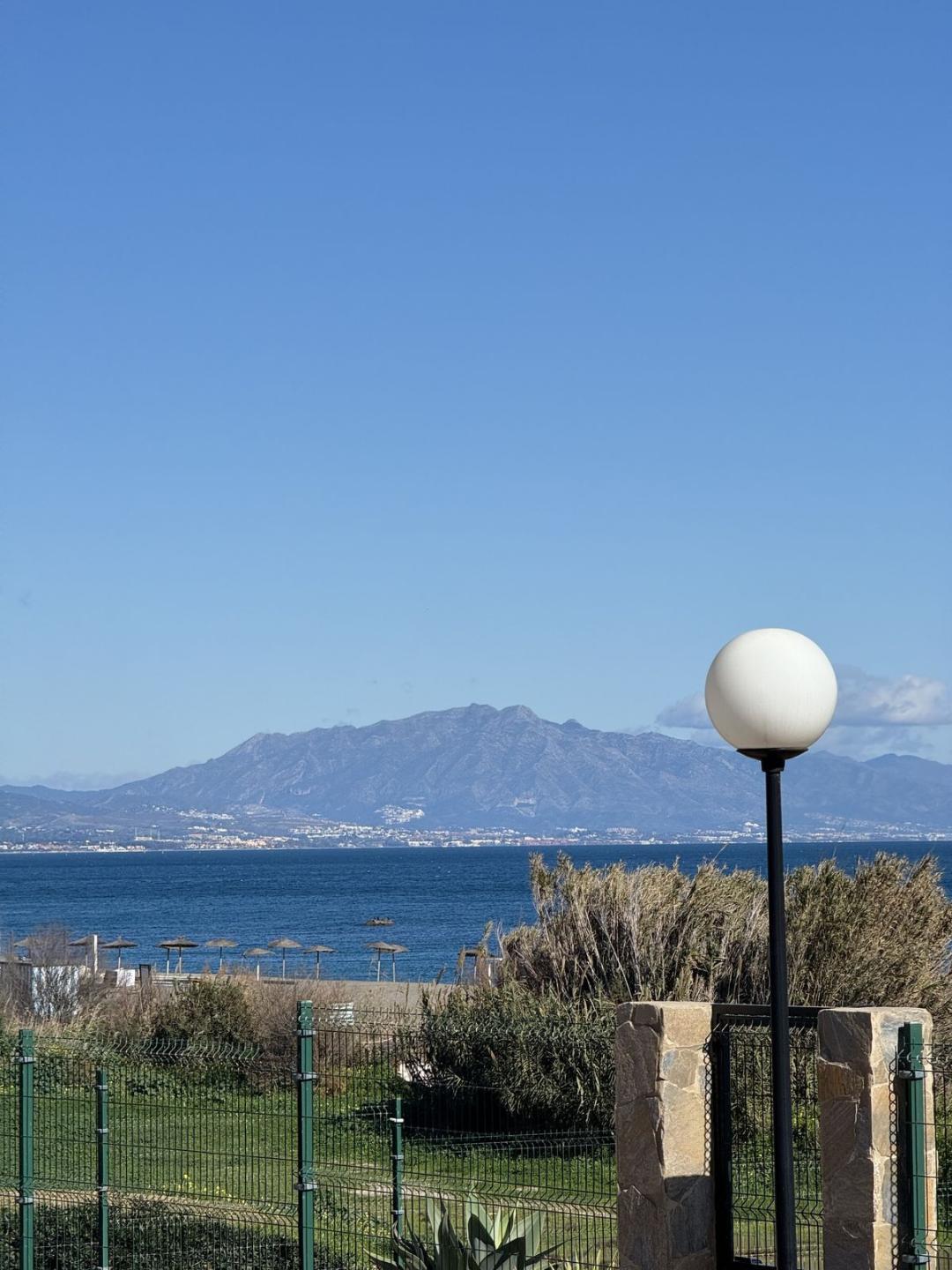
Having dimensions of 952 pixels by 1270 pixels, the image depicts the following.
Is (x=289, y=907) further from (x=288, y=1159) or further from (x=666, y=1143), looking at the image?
(x=666, y=1143)

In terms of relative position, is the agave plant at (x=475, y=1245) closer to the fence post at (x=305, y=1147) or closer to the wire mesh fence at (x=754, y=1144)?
the fence post at (x=305, y=1147)

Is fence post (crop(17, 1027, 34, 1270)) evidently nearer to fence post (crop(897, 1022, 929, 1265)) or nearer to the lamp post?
fence post (crop(897, 1022, 929, 1265))

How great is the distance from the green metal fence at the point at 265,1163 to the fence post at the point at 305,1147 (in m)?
0.01

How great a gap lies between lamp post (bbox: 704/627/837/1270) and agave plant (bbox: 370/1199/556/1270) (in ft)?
8.93

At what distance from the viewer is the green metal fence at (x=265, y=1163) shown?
1145 centimetres

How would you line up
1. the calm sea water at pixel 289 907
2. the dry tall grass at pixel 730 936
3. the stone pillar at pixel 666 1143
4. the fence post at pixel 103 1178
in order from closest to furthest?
the stone pillar at pixel 666 1143 → the fence post at pixel 103 1178 → the dry tall grass at pixel 730 936 → the calm sea water at pixel 289 907

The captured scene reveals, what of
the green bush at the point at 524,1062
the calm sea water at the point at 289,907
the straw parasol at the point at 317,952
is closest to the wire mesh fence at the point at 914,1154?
the green bush at the point at 524,1062

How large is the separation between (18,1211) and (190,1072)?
548 cm

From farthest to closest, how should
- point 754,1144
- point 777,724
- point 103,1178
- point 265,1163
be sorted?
point 265,1163 < point 103,1178 < point 754,1144 < point 777,724

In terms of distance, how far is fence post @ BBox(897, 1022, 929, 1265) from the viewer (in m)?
7.98

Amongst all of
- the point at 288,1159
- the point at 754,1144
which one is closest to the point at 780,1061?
the point at 754,1144

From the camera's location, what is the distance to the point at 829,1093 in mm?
8312

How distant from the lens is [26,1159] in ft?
38.5

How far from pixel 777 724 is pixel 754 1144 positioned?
17.5ft
